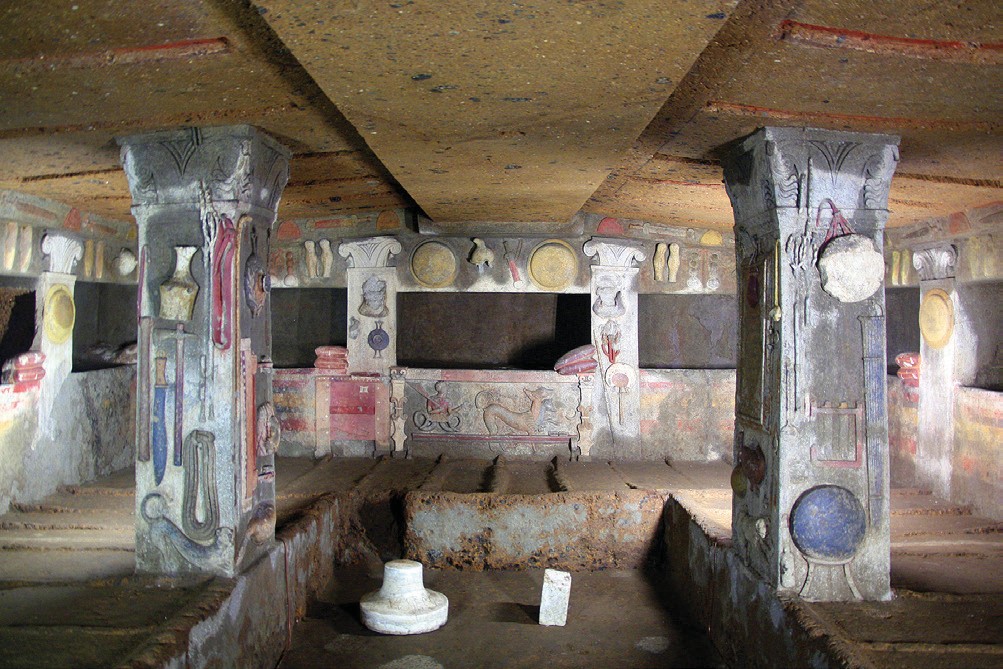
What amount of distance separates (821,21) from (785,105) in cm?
81

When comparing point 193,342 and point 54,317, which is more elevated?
point 54,317

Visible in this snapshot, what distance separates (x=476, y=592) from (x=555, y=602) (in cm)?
70

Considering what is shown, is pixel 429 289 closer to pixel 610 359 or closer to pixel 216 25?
pixel 610 359

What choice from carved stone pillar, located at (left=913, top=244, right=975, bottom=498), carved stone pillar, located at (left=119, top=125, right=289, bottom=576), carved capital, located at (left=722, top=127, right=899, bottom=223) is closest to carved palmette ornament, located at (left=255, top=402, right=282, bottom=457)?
carved stone pillar, located at (left=119, top=125, right=289, bottom=576)

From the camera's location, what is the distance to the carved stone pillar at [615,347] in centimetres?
662

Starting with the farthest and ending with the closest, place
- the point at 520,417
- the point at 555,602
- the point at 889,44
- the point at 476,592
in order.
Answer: the point at 520,417 → the point at 476,592 → the point at 555,602 → the point at 889,44

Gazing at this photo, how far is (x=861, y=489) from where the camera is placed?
3.23 m

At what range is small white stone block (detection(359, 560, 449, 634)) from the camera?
4.25m

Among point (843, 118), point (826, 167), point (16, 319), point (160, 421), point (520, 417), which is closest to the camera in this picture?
point (843, 118)

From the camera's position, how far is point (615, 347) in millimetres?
6652

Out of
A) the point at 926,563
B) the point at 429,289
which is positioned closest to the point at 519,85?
the point at 926,563

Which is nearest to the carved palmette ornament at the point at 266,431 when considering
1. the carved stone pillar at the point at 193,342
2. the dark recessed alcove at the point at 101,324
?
the carved stone pillar at the point at 193,342

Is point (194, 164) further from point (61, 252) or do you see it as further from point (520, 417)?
point (520, 417)

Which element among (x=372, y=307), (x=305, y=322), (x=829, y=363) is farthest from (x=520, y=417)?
(x=829, y=363)
